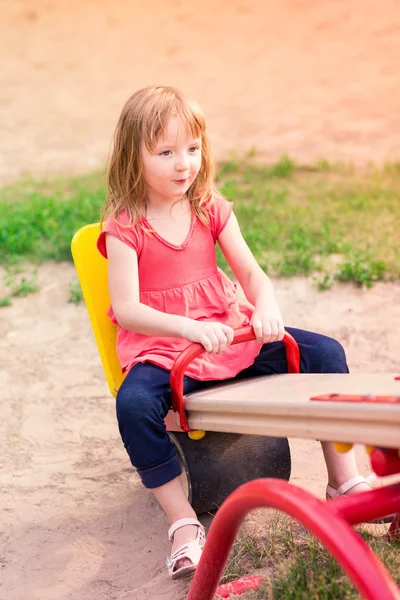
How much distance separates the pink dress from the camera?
2.46 m

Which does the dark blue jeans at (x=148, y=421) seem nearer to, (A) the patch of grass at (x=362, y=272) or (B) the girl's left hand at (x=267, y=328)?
(B) the girl's left hand at (x=267, y=328)

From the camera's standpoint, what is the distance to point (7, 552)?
100.0 inches

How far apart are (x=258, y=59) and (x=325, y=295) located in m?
5.32

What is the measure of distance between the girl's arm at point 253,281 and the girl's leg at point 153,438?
33 cm

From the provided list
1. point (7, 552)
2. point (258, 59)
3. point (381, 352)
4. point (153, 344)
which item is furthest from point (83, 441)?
point (258, 59)

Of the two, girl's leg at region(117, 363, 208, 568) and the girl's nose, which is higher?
the girl's nose

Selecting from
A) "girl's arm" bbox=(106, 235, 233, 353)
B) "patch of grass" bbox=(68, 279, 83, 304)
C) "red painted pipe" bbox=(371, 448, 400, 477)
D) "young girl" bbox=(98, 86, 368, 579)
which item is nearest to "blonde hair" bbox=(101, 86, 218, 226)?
"young girl" bbox=(98, 86, 368, 579)

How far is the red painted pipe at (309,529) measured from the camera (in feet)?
4.55

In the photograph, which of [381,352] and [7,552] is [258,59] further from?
[7,552]

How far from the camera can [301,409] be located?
1742 millimetres

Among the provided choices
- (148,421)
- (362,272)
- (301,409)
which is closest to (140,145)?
(148,421)

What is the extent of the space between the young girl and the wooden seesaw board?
0.40 feet

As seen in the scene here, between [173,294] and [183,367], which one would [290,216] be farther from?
[183,367]

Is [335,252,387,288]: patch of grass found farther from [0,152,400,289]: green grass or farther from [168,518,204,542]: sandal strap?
[168,518,204,542]: sandal strap
